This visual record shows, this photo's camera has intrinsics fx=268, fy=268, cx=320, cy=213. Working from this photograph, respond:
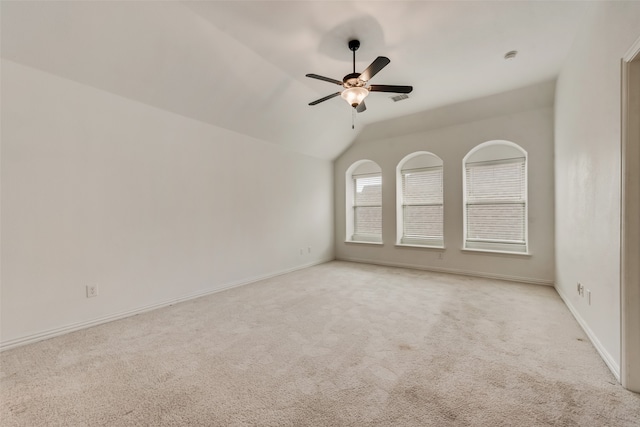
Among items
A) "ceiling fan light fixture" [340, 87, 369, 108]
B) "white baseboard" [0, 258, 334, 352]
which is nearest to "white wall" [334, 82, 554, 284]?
"ceiling fan light fixture" [340, 87, 369, 108]

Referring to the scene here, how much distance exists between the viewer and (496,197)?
473 centimetres

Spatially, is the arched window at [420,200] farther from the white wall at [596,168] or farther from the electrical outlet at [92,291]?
the electrical outlet at [92,291]

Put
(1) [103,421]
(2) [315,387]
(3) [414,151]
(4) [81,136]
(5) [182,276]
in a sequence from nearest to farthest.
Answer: (1) [103,421] < (2) [315,387] < (4) [81,136] < (5) [182,276] < (3) [414,151]

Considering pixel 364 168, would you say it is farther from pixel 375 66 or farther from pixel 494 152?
pixel 375 66

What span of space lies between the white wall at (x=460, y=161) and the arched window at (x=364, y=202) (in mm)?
219

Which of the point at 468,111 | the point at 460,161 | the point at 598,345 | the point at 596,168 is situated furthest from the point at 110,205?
the point at 468,111

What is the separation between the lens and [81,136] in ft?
9.07

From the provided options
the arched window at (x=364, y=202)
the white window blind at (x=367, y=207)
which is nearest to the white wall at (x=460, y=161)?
the arched window at (x=364, y=202)

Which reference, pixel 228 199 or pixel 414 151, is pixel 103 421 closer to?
pixel 228 199

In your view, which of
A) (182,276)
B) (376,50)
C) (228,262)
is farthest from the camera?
(228,262)

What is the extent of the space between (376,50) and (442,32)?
2.28 feet

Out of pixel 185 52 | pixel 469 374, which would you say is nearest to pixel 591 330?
pixel 469 374

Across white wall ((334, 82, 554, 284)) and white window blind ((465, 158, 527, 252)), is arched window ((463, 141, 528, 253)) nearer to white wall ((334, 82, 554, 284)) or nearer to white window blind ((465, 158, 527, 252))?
white window blind ((465, 158, 527, 252))

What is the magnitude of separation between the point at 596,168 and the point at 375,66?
206 cm
